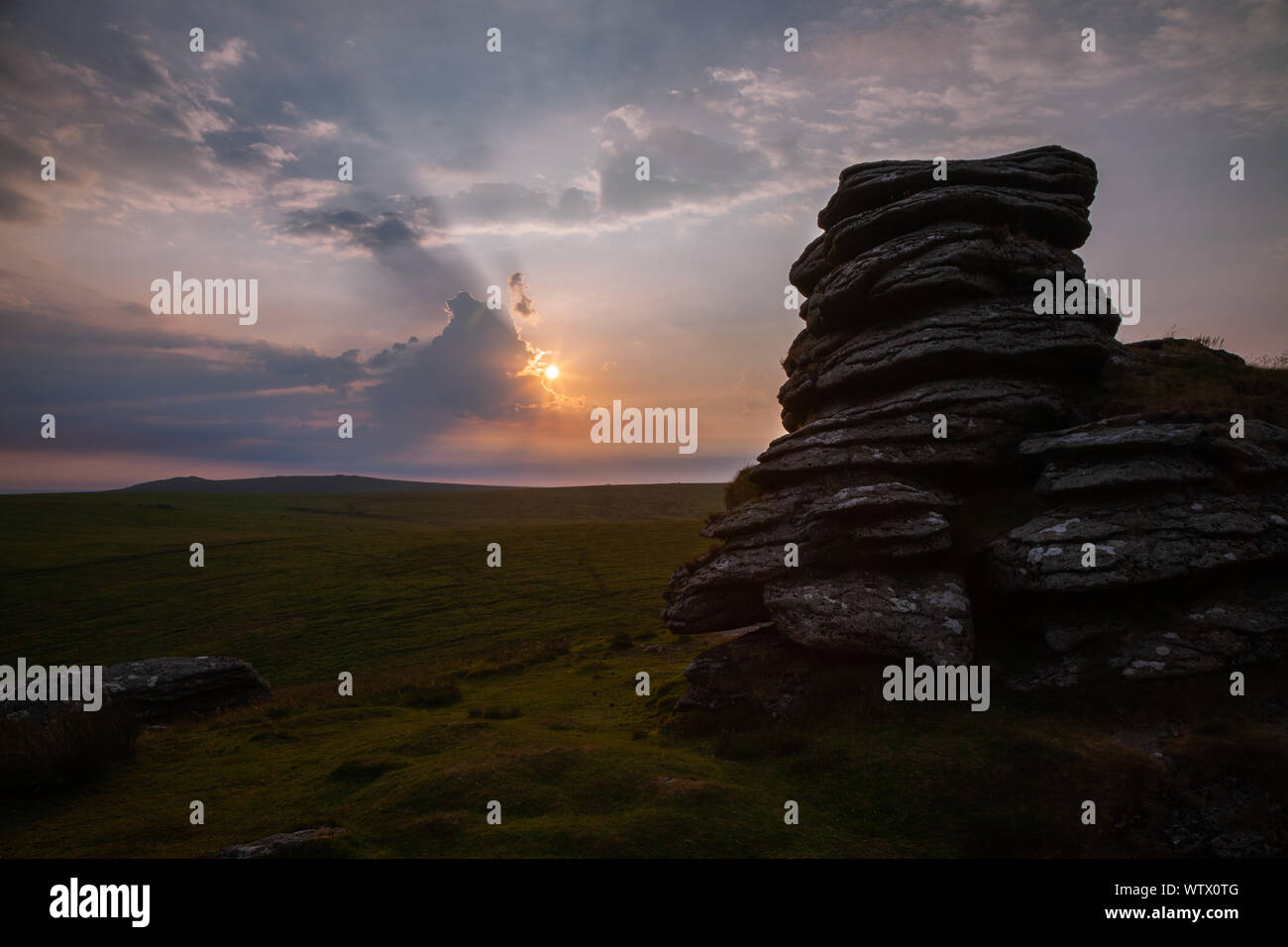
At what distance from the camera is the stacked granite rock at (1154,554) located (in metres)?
17.4

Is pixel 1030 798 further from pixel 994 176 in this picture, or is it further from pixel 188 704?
pixel 188 704

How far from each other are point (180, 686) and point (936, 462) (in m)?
33.0

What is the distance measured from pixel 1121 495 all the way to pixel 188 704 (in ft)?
122

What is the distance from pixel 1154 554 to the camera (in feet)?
59.1

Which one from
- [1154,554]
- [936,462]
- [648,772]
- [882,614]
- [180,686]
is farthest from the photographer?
[180,686]

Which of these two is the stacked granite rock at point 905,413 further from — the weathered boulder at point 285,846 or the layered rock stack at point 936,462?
the weathered boulder at point 285,846

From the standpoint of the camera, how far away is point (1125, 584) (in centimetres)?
1791

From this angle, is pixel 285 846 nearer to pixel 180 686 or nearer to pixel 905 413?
pixel 180 686

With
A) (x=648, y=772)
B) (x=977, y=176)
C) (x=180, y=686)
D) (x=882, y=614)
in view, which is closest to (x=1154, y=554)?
(x=882, y=614)

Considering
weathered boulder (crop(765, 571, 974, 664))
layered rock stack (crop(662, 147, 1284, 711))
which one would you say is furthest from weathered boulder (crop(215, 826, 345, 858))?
weathered boulder (crop(765, 571, 974, 664))

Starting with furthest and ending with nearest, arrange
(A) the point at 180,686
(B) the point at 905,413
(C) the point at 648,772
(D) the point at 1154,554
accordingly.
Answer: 1. (A) the point at 180,686
2. (B) the point at 905,413
3. (D) the point at 1154,554
4. (C) the point at 648,772

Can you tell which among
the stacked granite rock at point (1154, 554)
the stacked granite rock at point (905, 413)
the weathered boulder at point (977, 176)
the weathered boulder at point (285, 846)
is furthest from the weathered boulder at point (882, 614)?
the weathered boulder at point (977, 176)

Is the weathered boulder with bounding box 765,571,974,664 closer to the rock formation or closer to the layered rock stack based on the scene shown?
the layered rock stack

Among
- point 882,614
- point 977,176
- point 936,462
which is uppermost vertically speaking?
point 977,176
